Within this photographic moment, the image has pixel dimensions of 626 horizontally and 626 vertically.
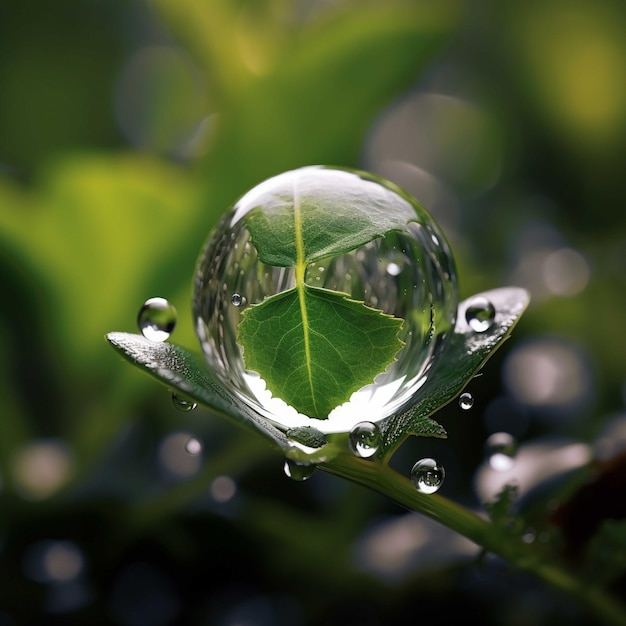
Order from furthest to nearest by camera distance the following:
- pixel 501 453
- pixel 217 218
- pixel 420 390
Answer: pixel 217 218 → pixel 501 453 → pixel 420 390

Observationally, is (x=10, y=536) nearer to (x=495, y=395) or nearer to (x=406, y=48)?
(x=495, y=395)

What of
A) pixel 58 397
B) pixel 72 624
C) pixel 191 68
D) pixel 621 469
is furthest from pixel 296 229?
pixel 191 68

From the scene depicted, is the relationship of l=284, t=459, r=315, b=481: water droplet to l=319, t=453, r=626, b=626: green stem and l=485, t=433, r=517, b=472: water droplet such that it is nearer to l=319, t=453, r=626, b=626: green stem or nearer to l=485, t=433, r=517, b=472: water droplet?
l=319, t=453, r=626, b=626: green stem

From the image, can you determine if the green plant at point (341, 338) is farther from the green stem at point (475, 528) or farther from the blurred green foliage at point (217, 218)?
the blurred green foliage at point (217, 218)

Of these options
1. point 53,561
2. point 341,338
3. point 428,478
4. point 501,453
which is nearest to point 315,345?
point 341,338

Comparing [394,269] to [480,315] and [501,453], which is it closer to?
[480,315]

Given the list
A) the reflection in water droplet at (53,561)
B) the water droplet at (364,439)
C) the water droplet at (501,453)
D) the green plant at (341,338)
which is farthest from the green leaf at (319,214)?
the reflection in water droplet at (53,561)
